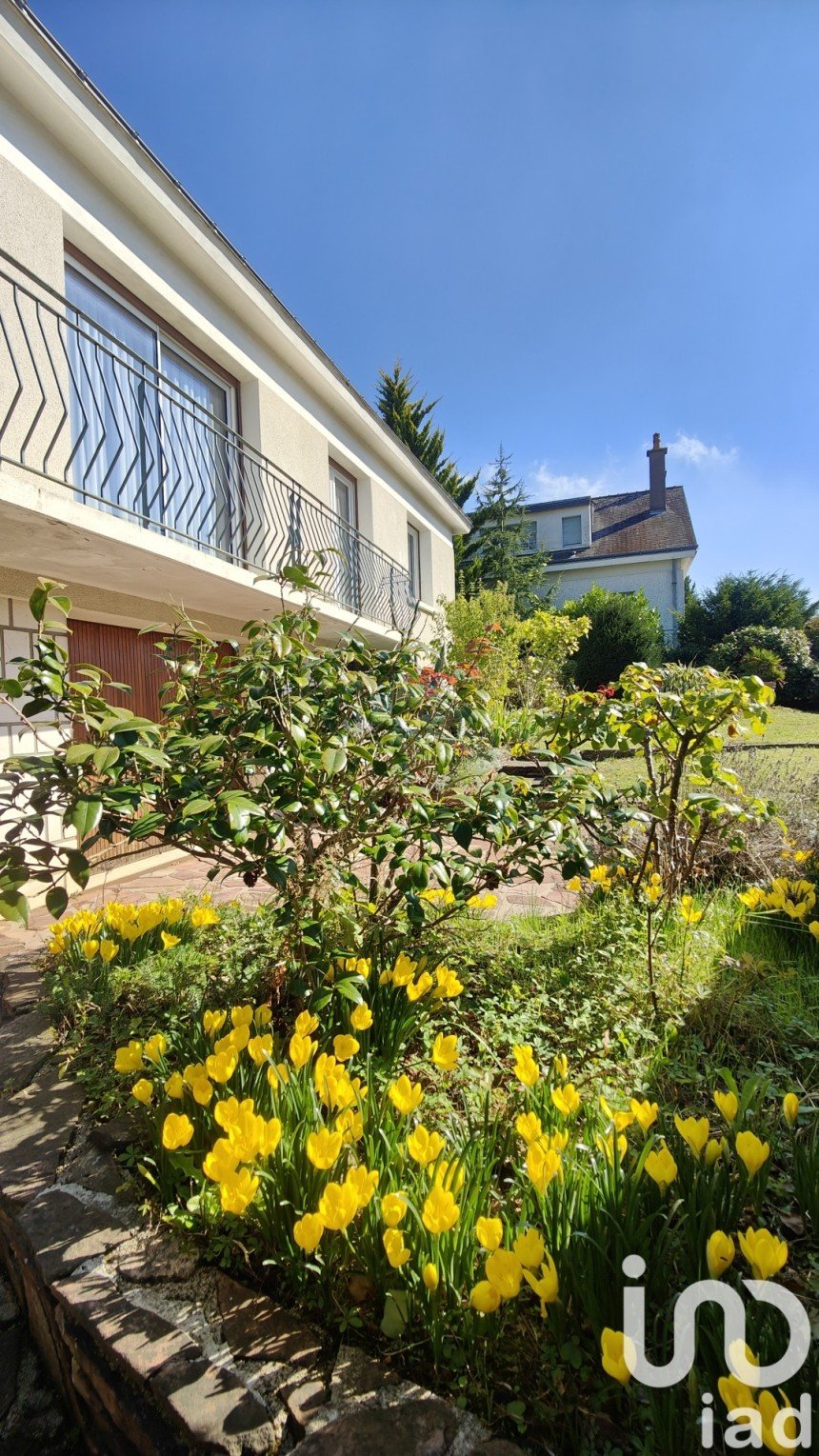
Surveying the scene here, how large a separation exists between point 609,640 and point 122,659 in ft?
48.8

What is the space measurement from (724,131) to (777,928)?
7.04m

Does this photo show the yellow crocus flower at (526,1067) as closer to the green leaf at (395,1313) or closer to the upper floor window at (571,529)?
the green leaf at (395,1313)

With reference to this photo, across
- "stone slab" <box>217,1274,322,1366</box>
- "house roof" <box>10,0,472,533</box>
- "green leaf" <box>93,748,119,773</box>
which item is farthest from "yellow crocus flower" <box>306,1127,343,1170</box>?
"house roof" <box>10,0,472,533</box>

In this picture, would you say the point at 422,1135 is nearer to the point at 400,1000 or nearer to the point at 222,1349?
the point at 222,1349

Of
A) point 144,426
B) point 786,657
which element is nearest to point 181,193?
point 144,426

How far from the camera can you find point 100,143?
184 inches

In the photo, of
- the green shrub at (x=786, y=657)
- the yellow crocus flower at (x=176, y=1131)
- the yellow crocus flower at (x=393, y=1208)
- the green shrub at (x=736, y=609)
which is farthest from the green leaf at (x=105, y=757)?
the green shrub at (x=736, y=609)

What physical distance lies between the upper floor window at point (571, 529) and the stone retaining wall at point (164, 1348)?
26207 millimetres

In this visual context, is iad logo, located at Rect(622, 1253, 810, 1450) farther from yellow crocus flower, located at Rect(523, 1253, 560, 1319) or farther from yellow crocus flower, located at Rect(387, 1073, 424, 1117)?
yellow crocus flower, located at Rect(387, 1073, 424, 1117)

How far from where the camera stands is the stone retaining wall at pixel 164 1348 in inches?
39.7

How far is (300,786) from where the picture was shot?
184 cm

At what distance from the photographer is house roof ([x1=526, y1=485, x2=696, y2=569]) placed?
933 inches

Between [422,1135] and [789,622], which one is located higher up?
[789,622]

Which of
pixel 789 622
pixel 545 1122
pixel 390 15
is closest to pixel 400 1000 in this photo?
pixel 545 1122
